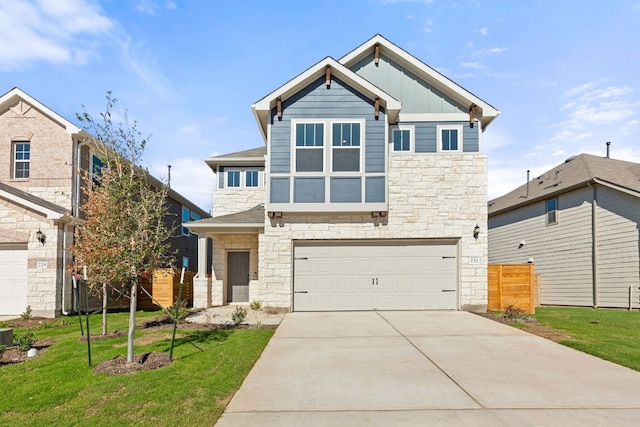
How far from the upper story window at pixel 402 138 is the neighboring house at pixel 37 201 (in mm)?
8012

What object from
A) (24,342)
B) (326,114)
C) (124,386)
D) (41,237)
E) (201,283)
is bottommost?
(24,342)

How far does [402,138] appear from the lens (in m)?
13.1

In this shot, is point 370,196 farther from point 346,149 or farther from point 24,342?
point 24,342

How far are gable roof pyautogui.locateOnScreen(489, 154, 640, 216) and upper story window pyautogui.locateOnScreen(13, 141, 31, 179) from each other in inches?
883

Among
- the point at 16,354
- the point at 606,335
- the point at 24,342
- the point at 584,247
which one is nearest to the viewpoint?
the point at 16,354

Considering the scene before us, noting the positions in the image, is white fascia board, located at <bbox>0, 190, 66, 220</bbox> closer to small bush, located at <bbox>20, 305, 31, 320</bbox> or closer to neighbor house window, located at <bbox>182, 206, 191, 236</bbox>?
small bush, located at <bbox>20, 305, 31, 320</bbox>

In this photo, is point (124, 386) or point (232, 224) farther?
point (232, 224)

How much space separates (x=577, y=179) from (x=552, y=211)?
2022mm

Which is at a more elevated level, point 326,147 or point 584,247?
point 326,147

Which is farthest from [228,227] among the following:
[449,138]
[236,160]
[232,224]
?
[449,138]

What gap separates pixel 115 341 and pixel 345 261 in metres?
6.99

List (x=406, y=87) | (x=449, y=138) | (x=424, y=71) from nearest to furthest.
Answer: (x=449, y=138)
(x=424, y=71)
(x=406, y=87)

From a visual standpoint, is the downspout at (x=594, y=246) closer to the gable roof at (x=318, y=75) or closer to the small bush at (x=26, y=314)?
the gable roof at (x=318, y=75)

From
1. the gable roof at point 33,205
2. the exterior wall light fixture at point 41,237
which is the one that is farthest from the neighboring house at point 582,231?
the exterior wall light fixture at point 41,237
